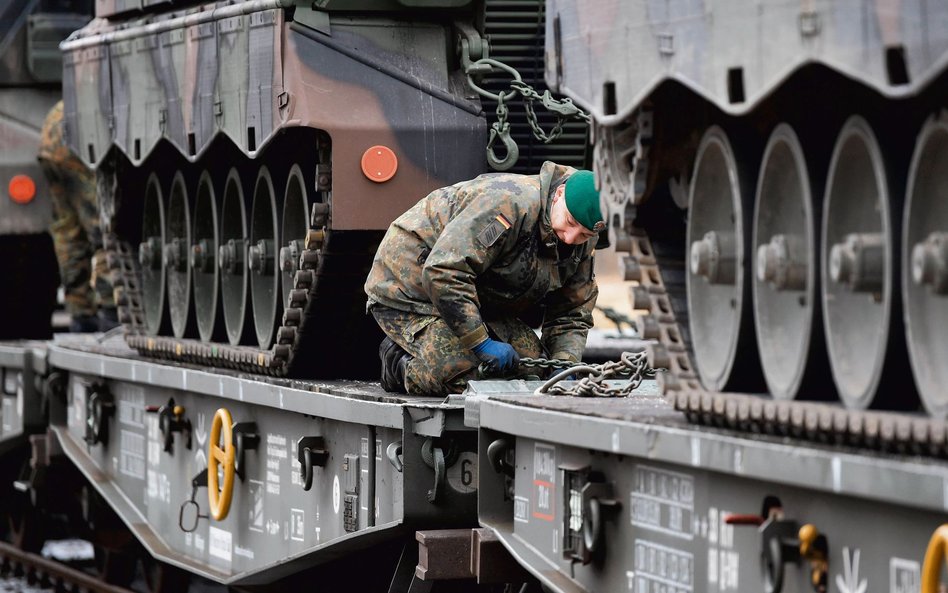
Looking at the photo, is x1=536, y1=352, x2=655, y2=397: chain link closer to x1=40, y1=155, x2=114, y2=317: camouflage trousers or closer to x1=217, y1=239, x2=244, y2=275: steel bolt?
x1=217, y1=239, x2=244, y2=275: steel bolt

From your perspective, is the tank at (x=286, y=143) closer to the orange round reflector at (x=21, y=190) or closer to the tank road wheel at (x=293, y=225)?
the tank road wheel at (x=293, y=225)

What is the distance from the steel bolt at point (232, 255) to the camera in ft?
32.5

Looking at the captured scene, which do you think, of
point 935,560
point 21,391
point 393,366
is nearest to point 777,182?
point 935,560

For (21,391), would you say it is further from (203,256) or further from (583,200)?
(583,200)

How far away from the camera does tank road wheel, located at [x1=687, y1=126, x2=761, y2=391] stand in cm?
538

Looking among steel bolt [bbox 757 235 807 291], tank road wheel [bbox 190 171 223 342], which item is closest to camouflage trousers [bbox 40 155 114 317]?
tank road wheel [bbox 190 171 223 342]

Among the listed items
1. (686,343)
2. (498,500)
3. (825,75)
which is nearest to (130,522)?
(498,500)

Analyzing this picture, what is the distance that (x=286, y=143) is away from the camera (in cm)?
916

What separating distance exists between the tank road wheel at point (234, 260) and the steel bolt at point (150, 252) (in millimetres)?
916

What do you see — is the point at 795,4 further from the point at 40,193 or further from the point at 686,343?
the point at 40,193

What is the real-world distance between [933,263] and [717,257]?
1.21 metres

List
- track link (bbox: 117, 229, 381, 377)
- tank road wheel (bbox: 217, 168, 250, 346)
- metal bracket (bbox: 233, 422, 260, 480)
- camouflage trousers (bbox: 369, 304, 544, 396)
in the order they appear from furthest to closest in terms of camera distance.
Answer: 1. tank road wheel (bbox: 217, 168, 250, 346)
2. metal bracket (bbox: 233, 422, 260, 480)
3. track link (bbox: 117, 229, 381, 377)
4. camouflage trousers (bbox: 369, 304, 544, 396)

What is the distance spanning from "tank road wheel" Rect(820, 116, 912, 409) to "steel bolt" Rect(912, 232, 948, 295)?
0.22 metres

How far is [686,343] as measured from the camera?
5.76m
